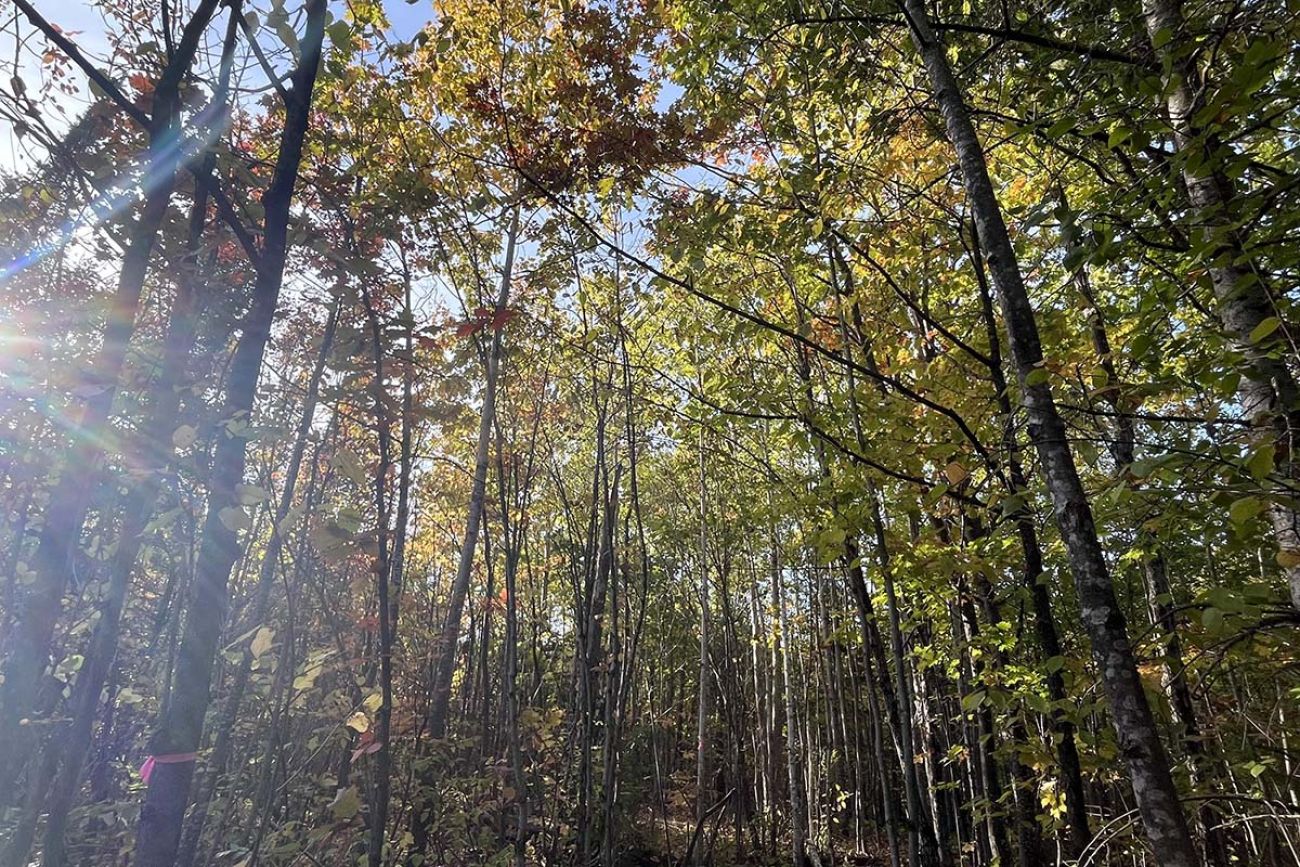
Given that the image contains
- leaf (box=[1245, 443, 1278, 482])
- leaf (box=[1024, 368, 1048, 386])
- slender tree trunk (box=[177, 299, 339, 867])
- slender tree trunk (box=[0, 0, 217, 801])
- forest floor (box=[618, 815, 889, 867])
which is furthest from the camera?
forest floor (box=[618, 815, 889, 867])

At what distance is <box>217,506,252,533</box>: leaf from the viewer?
1412 mm

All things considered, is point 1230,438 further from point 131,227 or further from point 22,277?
point 22,277

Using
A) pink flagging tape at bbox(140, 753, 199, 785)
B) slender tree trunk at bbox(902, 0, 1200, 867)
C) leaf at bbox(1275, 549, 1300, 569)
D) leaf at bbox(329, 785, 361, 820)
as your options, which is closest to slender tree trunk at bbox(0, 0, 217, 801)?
pink flagging tape at bbox(140, 753, 199, 785)

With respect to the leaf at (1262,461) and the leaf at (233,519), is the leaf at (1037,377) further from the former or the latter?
the leaf at (233,519)

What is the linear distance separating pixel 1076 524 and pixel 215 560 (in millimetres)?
2227

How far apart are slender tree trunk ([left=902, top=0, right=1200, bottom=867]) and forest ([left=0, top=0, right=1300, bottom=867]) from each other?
0.01 m

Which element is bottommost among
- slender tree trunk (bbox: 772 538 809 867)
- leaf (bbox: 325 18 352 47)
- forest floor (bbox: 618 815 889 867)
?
forest floor (bbox: 618 815 889 867)

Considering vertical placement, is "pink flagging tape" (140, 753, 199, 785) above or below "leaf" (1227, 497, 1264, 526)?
below

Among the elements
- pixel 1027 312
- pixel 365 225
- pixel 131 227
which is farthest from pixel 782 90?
pixel 131 227

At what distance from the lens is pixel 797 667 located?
10273mm

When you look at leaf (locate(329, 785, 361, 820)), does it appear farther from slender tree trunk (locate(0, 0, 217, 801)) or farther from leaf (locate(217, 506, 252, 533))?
slender tree trunk (locate(0, 0, 217, 801))

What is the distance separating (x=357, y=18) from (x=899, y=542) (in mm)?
3392

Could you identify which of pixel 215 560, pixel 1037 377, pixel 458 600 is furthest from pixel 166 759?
pixel 458 600

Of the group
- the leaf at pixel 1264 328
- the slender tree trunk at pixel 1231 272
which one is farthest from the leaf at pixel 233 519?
the slender tree trunk at pixel 1231 272
